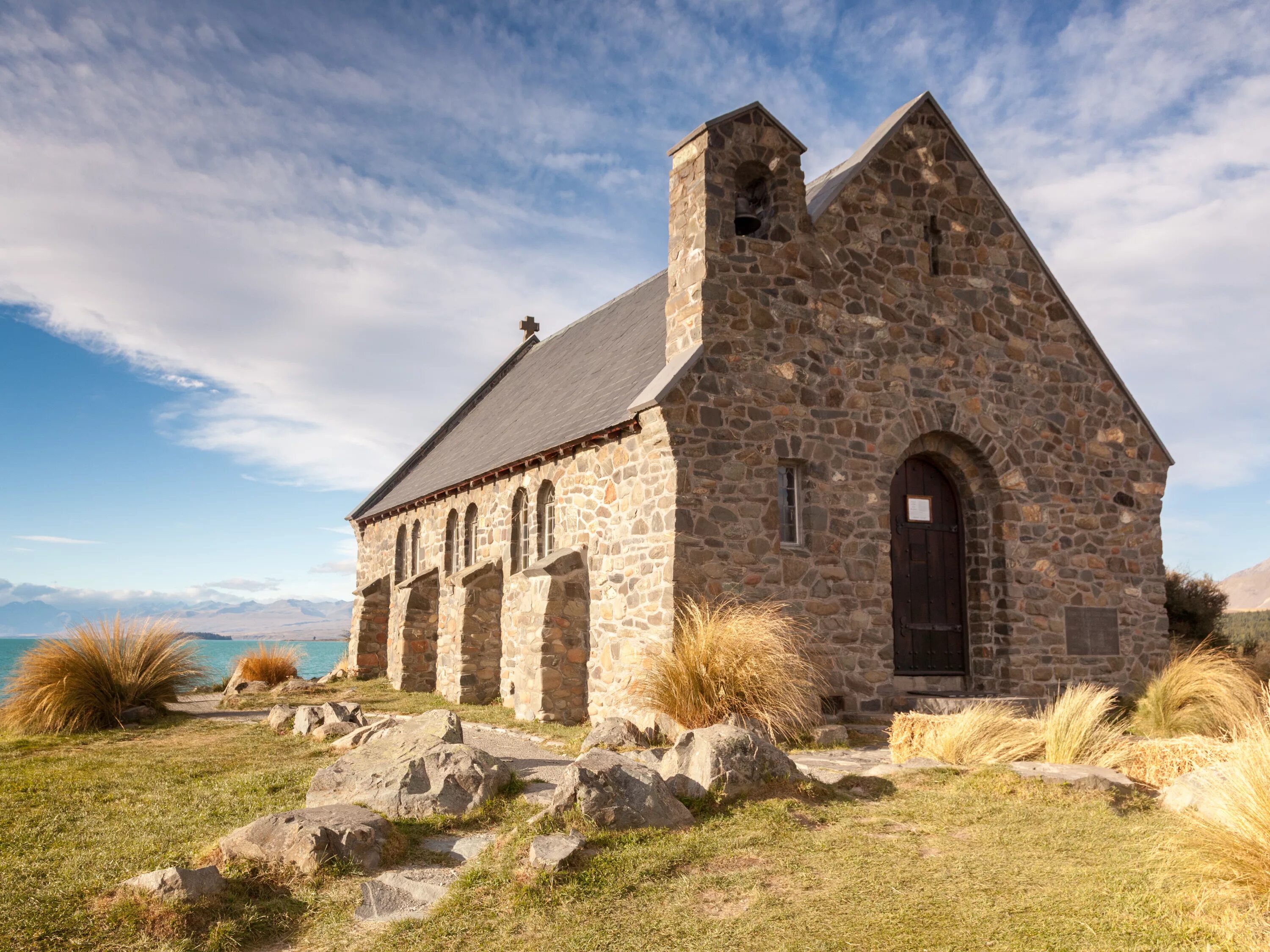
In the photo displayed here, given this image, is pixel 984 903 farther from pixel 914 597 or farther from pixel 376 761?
pixel 914 597

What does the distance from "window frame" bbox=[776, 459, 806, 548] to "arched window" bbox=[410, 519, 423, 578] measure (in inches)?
468

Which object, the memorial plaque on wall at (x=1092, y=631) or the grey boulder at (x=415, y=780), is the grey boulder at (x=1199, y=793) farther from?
the memorial plaque on wall at (x=1092, y=631)

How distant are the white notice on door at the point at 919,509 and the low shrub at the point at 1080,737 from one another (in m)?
4.51

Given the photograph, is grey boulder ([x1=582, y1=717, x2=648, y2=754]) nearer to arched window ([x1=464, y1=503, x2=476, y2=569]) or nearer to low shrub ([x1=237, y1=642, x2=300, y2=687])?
arched window ([x1=464, y1=503, x2=476, y2=569])

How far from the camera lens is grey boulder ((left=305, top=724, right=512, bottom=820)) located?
293 inches

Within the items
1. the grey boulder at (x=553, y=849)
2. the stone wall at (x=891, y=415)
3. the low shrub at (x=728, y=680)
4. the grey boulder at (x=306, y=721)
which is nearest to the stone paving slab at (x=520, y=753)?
the low shrub at (x=728, y=680)

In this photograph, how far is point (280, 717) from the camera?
13180 mm

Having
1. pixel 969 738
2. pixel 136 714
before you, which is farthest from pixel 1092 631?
pixel 136 714

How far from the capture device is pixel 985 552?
13.8m

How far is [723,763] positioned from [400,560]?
17.2 metres

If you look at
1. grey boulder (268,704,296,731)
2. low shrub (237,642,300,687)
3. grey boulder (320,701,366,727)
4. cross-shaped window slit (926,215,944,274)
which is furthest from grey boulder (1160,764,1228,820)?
low shrub (237,642,300,687)

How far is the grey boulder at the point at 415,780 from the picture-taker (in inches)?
293

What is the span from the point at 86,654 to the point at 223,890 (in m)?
9.99

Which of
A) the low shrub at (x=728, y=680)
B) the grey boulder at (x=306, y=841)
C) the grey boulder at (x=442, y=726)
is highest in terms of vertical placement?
the low shrub at (x=728, y=680)
